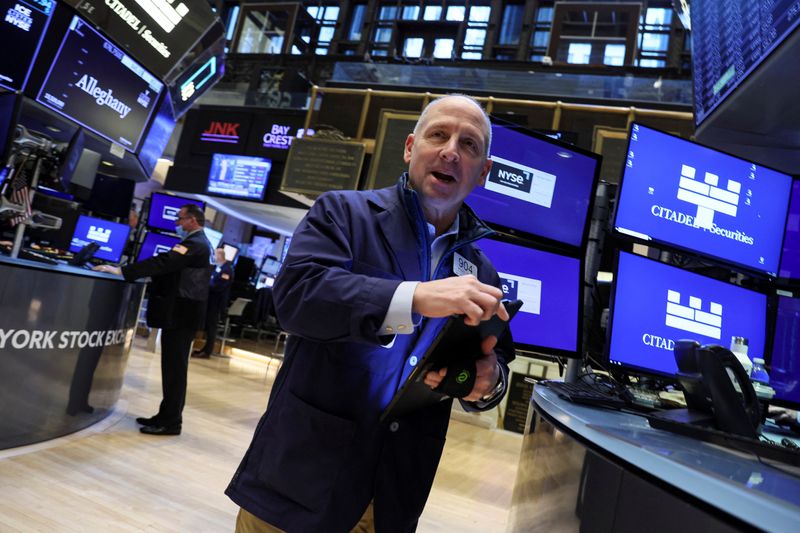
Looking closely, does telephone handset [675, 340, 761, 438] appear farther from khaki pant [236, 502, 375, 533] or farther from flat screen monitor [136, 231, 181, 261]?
flat screen monitor [136, 231, 181, 261]

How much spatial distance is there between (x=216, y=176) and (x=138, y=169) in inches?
243

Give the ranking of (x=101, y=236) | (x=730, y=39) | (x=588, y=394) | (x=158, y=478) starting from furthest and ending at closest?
1. (x=101, y=236)
2. (x=158, y=478)
3. (x=730, y=39)
4. (x=588, y=394)

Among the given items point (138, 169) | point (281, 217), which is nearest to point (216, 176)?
point (281, 217)

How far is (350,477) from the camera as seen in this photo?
107 cm

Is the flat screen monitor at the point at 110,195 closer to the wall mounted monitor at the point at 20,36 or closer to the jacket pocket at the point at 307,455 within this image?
the wall mounted monitor at the point at 20,36

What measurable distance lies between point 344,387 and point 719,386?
69 cm

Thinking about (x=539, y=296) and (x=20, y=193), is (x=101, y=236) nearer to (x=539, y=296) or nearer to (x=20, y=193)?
(x=20, y=193)

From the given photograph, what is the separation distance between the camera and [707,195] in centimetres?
192

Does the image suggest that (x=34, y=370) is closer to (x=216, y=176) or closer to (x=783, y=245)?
(x=783, y=245)

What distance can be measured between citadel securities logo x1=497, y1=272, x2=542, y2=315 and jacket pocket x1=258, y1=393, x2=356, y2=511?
0.93 metres

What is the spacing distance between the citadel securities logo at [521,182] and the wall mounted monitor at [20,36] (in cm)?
426

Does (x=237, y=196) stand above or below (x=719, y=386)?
above

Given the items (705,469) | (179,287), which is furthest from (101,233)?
(705,469)

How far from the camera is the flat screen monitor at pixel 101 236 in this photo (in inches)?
294
